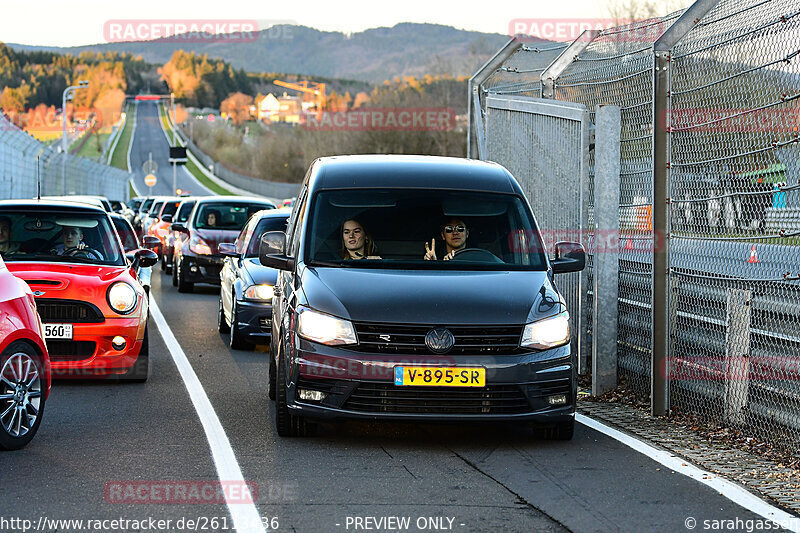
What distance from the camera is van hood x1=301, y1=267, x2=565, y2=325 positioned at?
786 centimetres

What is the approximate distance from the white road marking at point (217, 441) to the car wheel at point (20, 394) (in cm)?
110

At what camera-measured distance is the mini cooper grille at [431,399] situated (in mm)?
7805

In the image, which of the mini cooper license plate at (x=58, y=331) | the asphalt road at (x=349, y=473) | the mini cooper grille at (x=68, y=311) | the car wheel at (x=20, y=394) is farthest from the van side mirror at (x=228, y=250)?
the car wheel at (x=20, y=394)

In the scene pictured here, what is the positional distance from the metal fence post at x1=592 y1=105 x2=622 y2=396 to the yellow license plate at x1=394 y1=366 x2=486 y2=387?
2.85 m

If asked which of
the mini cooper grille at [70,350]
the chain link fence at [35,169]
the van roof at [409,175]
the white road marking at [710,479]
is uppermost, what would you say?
the chain link fence at [35,169]

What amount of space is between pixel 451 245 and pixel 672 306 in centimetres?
176

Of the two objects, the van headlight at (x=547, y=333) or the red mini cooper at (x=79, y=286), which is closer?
the van headlight at (x=547, y=333)

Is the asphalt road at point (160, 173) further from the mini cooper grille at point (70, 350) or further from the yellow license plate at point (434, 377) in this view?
the yellow license plate at point (434, 377)

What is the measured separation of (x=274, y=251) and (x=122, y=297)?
221 cm

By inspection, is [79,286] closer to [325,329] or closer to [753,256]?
[325,329]

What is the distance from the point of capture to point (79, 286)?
10914 millimetres

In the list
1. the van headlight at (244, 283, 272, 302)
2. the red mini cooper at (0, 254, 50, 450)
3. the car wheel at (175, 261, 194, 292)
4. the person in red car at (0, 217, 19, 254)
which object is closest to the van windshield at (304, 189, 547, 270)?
the red mini cooper at (0, 254, 50, 450)

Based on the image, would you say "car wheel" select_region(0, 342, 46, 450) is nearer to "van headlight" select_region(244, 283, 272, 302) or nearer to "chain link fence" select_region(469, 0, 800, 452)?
"chain link fence" select_region(469, 0, 800, 452)

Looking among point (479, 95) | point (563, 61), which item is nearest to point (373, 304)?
point (563, 61)
